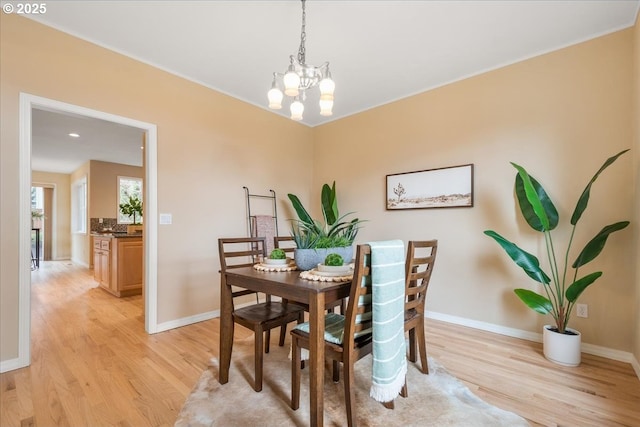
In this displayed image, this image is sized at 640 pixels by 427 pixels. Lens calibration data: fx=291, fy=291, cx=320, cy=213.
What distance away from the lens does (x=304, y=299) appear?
1510mm

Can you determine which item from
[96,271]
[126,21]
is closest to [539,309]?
[126,21]

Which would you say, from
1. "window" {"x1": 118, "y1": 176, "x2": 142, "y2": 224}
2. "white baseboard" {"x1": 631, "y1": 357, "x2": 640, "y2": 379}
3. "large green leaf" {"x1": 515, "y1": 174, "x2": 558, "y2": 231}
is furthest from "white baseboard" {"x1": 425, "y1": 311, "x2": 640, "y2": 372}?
"window" {"x1": 118, "y1": 176, "x2": 142, "y2": 224}

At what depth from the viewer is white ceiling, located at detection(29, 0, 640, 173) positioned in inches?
86.0

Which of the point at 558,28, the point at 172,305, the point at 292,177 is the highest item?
the point at 558,28

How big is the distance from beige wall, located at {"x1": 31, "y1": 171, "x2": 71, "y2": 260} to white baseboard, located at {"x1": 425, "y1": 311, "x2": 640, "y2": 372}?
9.75 metres

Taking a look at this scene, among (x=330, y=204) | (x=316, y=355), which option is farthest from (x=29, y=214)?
(x=330, y=204)

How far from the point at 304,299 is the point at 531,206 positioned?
2141 millimetres

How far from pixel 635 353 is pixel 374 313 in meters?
2.27

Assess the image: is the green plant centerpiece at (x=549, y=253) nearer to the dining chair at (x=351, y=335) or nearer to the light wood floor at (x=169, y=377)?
the light wood floor at (x=169, y=377)

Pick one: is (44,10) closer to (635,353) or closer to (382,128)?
(382,128)

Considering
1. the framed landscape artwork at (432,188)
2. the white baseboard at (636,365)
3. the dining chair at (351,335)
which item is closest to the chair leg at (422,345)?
the dining chair at (351,335)

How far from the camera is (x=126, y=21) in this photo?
235 centimetres

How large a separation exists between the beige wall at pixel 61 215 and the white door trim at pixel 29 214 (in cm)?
753

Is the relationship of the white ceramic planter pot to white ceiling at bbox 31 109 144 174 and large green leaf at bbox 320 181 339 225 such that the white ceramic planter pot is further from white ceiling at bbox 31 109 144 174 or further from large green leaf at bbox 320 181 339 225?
white ceiling at bbox 31 109 144 174
